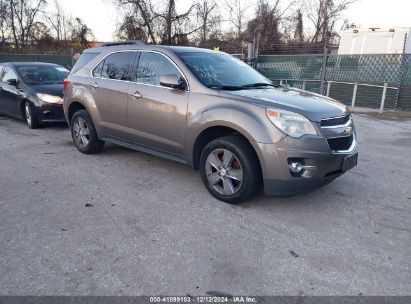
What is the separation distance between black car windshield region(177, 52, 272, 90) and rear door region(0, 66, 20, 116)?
5442mm

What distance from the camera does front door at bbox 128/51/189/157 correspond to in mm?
4309

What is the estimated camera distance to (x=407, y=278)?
8.80 feet

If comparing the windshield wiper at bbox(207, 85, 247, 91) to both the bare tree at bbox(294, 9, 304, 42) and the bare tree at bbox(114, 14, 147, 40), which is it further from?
the bare tree at bbox(294, 9, 304, 42)

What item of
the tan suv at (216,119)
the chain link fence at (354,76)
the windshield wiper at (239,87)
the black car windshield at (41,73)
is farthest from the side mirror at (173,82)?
the chain link fence at (354,76)

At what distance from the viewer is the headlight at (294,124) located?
3.52 metres

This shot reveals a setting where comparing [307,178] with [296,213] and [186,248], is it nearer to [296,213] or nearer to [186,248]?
[296,213]

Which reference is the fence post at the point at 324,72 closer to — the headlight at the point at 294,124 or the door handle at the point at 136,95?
the door handle at the point at 136,95

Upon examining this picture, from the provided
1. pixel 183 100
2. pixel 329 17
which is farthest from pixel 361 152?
pixel 329 17

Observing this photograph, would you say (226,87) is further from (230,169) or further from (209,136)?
(230,169)

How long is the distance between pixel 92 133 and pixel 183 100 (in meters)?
2.13

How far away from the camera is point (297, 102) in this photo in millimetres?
3830

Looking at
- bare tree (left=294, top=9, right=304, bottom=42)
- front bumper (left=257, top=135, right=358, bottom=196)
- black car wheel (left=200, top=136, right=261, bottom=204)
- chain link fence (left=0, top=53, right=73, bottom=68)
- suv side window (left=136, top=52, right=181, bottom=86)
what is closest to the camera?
front bumper (left=257, top=135, right=358, bottom=196)

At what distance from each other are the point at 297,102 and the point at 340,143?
633 mm

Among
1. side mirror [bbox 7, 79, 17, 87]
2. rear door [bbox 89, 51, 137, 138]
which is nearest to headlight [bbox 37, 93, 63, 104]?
side mirror [bbox 7, 79, 17, 87]
